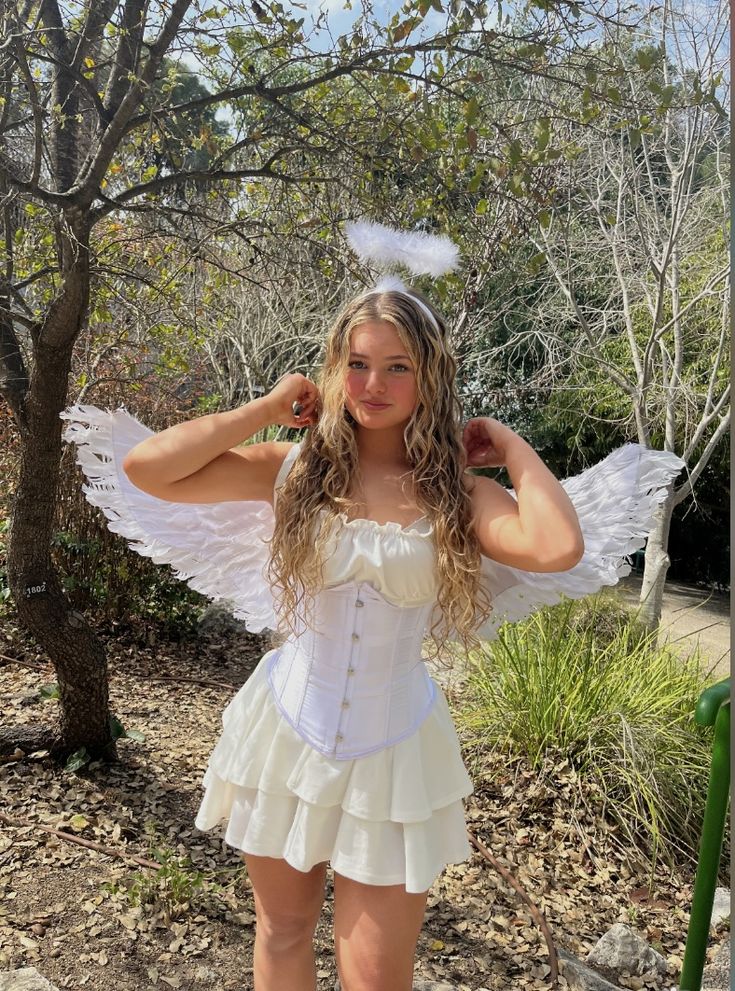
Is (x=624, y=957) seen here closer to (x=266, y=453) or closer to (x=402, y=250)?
(x=266, y=453)

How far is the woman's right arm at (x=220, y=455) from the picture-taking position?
1648mm

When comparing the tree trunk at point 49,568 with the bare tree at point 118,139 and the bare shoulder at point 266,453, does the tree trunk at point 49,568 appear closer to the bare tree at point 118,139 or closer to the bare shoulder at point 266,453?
the bare tree at point 118,139

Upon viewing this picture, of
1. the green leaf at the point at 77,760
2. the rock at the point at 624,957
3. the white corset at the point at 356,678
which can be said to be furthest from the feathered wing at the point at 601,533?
the green leaf at the point at 77,760

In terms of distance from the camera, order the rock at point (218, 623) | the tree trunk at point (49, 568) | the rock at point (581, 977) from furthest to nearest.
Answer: the rock at point (218, 623)
the tree trunk at point (49, 568)
the rock at point (581, 977)

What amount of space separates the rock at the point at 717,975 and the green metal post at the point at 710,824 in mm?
1631

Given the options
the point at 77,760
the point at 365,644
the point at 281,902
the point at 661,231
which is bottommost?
the point at 77,760

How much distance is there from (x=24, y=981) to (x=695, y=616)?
22.6ft

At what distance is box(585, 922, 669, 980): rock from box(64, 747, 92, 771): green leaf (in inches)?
76.9

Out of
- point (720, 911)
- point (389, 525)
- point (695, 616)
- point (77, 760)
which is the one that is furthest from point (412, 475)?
point (695, 616)

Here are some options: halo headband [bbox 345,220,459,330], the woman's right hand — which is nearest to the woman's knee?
the woman's right hand

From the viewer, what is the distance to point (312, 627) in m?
1.70

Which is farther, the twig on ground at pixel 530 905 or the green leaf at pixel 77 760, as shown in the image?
the green leaf at pixel 77 760

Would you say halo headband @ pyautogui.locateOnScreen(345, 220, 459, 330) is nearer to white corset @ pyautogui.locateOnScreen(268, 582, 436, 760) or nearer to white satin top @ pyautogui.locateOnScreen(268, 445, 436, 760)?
white satin top @ pyautogui.locateOnScreen(268, 445, 436, 760)

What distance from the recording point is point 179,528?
2.02 metres
